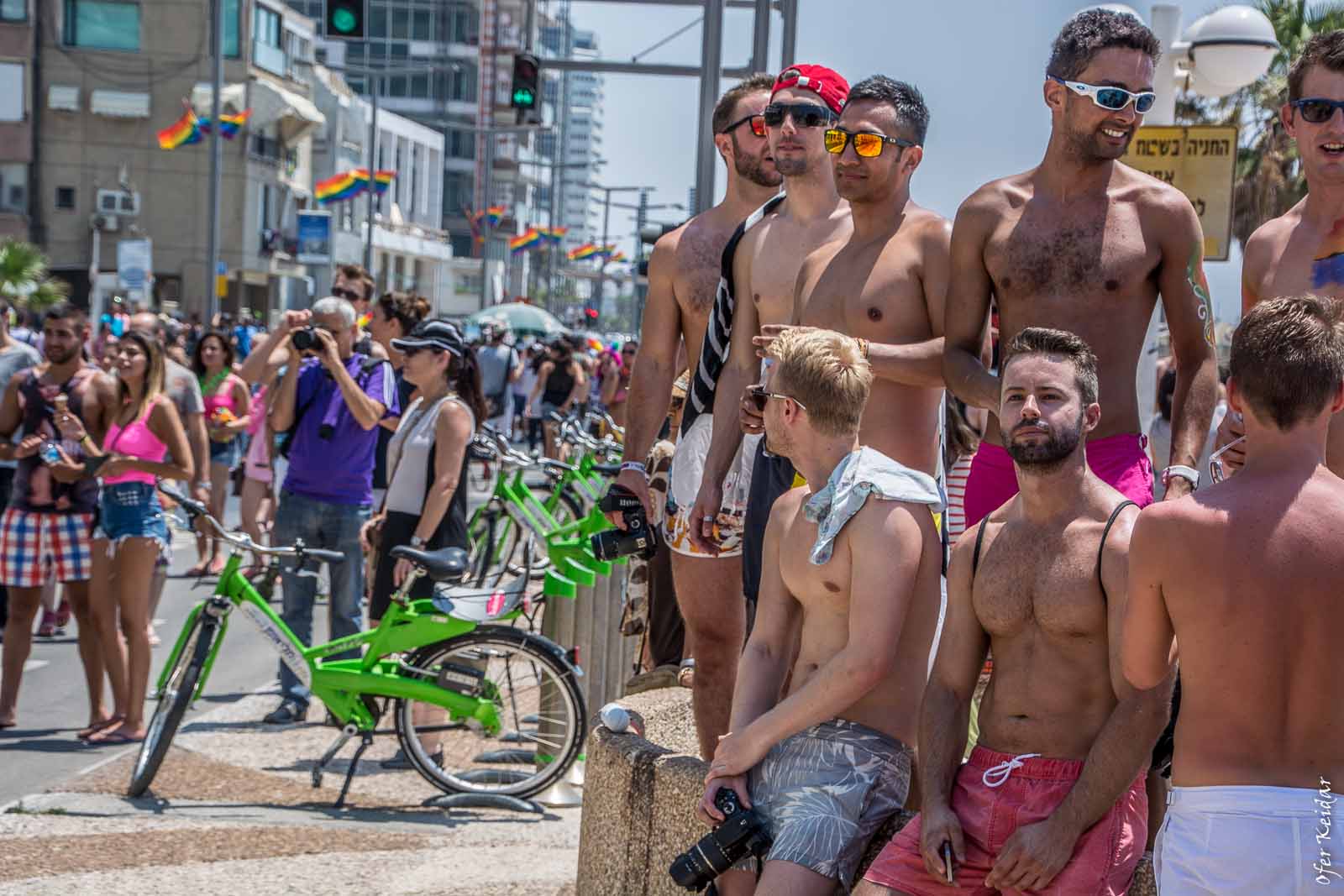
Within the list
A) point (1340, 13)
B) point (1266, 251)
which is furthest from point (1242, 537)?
point (1340, 13)

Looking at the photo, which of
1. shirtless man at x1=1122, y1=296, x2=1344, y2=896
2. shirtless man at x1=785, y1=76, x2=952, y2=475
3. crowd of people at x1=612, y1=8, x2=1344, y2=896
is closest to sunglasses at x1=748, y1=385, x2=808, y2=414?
crowd of people at x1=612, y1=8, x2=1344, y2=896

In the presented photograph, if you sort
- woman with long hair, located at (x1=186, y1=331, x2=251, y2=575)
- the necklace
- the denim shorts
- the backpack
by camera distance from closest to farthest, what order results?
the denim shorts
the backpack
woman with long hair, located at (x1=186, y1=331, x2=251, y2=575)
the necklace

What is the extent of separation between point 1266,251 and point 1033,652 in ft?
4.84

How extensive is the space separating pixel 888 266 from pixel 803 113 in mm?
652

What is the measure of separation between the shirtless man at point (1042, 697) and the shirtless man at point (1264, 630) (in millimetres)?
371

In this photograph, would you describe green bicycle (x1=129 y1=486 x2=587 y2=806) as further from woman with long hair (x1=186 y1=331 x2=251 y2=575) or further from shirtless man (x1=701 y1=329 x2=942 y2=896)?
woman with long hair (x1=186 y1=331 x2=251 y2=575)

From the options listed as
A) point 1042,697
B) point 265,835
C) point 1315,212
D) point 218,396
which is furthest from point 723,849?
point 218,396

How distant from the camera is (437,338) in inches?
326

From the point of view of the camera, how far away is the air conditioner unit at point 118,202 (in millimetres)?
55188

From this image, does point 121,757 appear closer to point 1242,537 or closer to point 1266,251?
point 1266,251

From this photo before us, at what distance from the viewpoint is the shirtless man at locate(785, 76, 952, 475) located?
4.66 m

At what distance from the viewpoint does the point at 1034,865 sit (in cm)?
346

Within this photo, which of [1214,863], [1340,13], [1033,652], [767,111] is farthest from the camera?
[1340,13]

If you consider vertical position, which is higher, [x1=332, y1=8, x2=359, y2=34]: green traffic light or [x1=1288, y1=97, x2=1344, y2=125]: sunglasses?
[x1=332, y1=8, x2=359, y2=34]: green traffic light
